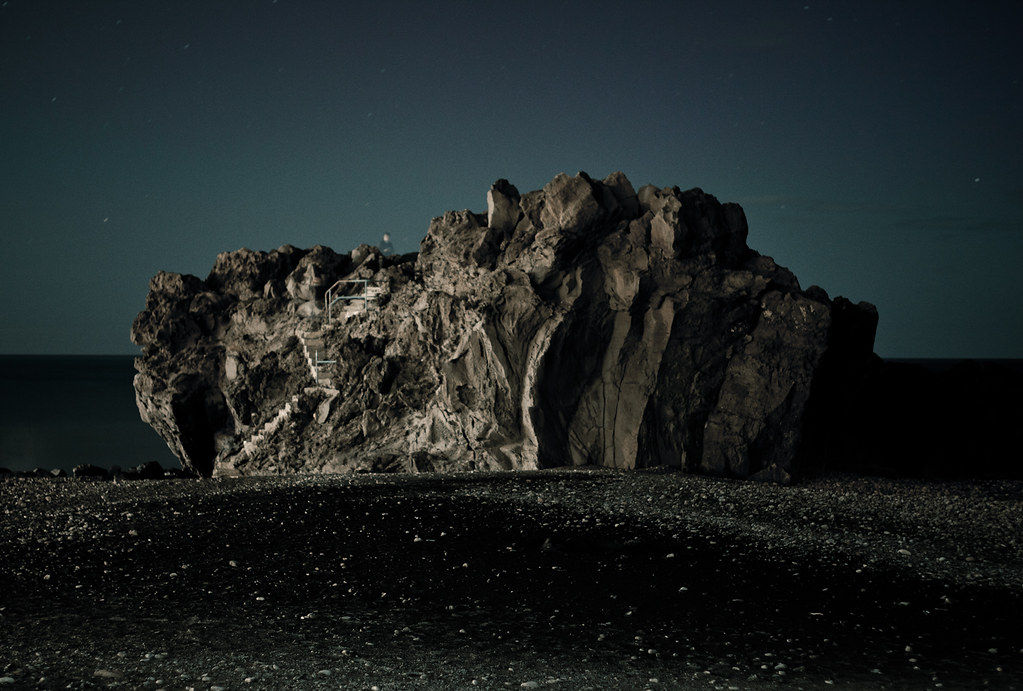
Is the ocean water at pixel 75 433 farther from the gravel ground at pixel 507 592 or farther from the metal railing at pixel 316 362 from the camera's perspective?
the gravel ground at pixel 507 592

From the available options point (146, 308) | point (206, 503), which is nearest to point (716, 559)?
point (206, 503)

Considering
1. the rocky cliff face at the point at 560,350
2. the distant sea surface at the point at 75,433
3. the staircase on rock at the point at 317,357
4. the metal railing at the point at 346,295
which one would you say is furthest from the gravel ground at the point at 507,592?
the distant sea surface at the point at 75,433

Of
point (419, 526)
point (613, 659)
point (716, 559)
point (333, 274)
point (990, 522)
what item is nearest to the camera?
point (613, 659)

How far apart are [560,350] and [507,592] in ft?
35.6

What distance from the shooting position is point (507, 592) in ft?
25.7

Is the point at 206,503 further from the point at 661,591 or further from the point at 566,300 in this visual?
the point at 566,300

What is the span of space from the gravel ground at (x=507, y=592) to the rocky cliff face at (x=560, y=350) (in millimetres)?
5007

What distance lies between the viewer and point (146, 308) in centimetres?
2456

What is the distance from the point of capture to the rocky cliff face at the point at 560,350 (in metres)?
18.0

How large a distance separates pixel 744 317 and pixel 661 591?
11704 millimetres

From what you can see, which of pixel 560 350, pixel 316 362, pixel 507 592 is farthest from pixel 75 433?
pixel 507 592

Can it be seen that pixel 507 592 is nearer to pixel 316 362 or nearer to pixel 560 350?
pixel 560 350

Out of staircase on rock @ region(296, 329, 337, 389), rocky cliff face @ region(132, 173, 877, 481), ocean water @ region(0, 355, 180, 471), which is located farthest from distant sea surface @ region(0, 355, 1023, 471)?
staircase on rock @ region(296, 329, 337, 389)

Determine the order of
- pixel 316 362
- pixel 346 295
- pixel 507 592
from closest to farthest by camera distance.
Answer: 1. pixel 507 592
2. pixel 316 362
3. pixel 346 295
